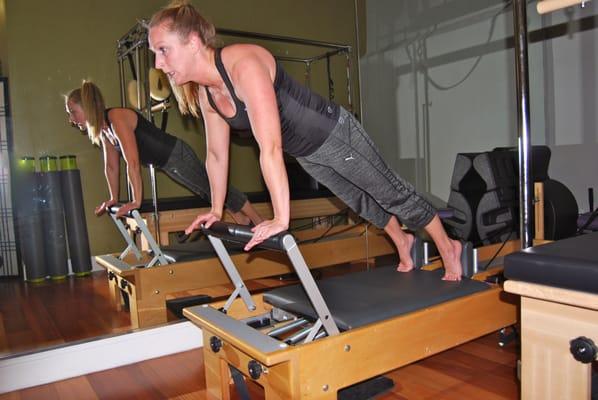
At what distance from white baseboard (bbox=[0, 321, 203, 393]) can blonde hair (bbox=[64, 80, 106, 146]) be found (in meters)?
0.85

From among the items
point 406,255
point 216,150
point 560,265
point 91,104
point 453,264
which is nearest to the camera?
point 560,265

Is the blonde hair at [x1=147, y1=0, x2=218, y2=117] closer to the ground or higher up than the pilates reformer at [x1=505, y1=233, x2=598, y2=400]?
higher up

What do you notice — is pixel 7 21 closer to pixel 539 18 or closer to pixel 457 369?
pixel 457 369

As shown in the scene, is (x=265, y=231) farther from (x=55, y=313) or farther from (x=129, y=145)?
(x=55, y=313)

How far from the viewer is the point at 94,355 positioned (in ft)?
6.84

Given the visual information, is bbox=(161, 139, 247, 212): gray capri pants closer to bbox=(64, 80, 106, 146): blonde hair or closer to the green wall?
the green wall

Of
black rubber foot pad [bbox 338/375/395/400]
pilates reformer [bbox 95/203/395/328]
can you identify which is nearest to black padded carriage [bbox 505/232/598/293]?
black rubber foot pad [bbox 338/375/395/400]

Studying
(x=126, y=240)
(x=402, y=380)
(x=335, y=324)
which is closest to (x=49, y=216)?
(x=126, y=240)

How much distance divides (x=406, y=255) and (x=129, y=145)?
1325 millimetres

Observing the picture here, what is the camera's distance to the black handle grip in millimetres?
1314

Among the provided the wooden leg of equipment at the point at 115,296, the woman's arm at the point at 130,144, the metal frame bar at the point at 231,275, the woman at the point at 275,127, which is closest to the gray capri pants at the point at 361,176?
the woman at the point at 275,127

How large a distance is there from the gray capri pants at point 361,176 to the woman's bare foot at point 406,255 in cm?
17

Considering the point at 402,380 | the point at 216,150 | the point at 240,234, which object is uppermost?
the point at 216,150

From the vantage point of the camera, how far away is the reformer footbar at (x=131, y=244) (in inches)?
90.0
